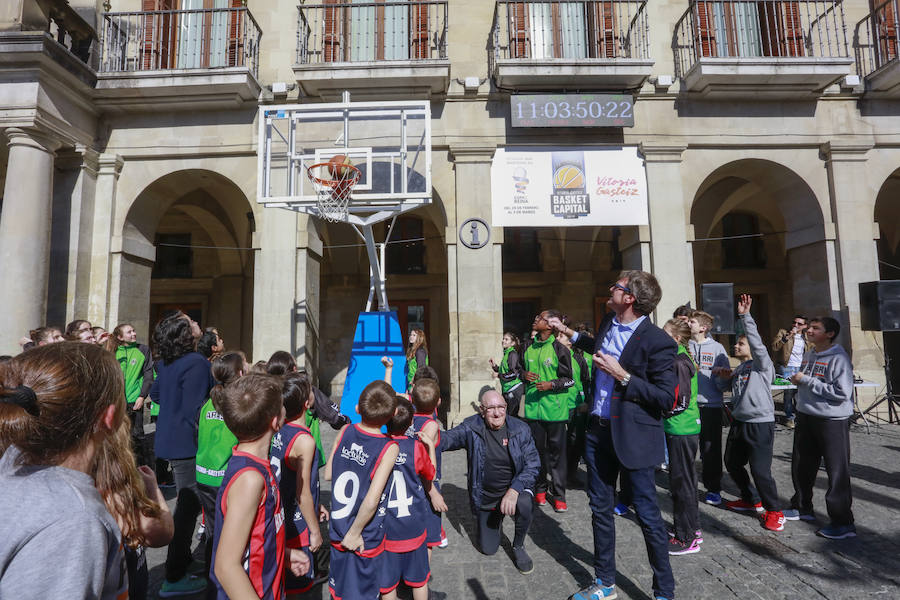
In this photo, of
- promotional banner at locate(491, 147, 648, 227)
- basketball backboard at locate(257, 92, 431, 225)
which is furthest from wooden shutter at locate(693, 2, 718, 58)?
basketball backboard at locate(257, 92, 431, 225)

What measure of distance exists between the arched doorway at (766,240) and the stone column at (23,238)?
13.8 meters

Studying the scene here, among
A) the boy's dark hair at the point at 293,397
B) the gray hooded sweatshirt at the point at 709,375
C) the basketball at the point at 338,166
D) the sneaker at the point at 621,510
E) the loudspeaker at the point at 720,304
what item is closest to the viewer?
the boy's dark hair at the point at 293,397

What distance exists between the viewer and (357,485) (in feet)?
8.98

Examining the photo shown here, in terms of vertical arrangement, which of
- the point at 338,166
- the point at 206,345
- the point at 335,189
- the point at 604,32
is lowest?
the point at 206,345

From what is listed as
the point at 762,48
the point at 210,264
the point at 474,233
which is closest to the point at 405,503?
the point at 474,233

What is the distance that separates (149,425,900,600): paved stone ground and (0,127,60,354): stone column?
6.97 metres

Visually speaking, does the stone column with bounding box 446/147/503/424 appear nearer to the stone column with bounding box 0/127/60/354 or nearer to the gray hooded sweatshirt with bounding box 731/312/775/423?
the gray hooded sweatshirt with bounding box 731/312/775/423

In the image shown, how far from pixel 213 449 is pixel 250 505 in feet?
4.69

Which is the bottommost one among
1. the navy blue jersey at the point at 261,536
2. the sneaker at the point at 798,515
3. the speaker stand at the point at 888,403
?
the sneaker at the point at 798,515

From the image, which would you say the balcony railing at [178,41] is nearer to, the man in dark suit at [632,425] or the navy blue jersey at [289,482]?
the navy blue jersey at [289,482]

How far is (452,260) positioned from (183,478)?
276 inches

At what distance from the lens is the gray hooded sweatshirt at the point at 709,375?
5.08 m

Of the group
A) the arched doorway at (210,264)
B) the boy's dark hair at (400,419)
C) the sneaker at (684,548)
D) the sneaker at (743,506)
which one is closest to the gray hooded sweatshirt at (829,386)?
the sneaker at (743,506)

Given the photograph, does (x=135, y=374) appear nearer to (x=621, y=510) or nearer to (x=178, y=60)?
(x=621, y=510)
